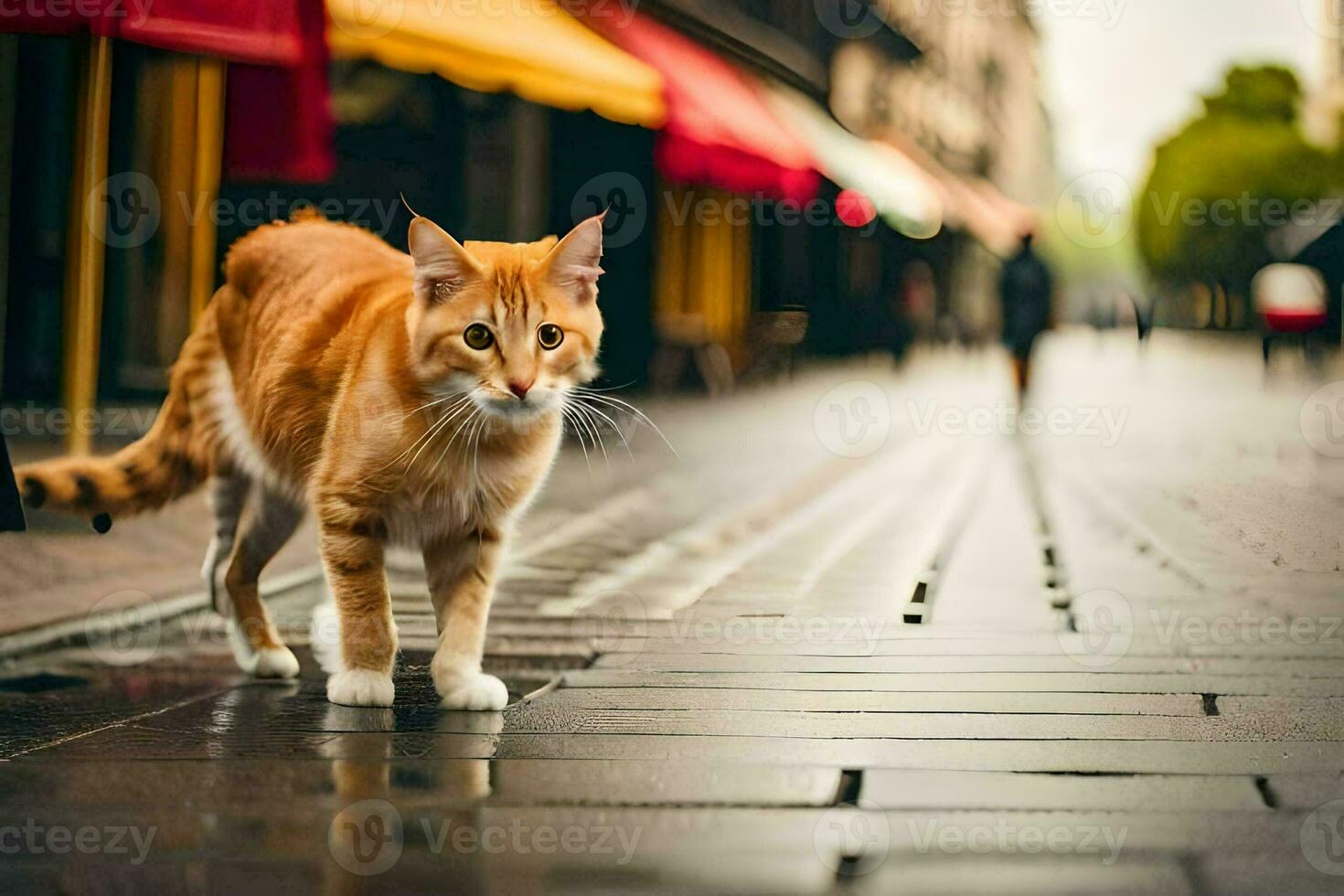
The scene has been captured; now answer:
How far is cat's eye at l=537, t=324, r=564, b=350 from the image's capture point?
13.2 feet

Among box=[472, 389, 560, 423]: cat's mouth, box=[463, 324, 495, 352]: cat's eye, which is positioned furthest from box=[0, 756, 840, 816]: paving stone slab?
box=[463, 324, 495, 352]: cat's eye

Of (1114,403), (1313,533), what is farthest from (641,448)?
(1114,403)

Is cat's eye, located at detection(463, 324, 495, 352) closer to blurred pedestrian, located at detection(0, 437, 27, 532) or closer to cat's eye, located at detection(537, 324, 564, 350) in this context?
cat's eye, located at detection(537, 324, 564, 350)

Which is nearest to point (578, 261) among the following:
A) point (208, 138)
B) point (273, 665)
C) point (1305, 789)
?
point (273, 665)

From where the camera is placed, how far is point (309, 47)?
31.0ft

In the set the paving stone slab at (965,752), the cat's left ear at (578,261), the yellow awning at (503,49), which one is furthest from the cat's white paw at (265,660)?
the yellow awning at (503,49)

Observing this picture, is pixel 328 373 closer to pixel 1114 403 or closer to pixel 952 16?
pixel 1114 403

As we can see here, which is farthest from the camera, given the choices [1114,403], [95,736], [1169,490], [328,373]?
[1114,403]

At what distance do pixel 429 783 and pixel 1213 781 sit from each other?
1.59 metres

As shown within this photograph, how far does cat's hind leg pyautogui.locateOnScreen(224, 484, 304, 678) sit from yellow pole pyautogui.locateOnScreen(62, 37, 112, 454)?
4428mm

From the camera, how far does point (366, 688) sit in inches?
170

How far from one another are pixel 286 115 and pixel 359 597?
21.6 feet

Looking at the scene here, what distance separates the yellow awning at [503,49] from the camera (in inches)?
407

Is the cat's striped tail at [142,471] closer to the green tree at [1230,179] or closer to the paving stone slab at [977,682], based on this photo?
the paving stone slab at [977,682]
